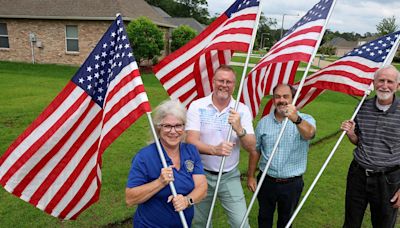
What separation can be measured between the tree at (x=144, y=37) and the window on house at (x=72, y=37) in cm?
396

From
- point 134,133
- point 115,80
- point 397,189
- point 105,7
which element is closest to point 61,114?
point 115,80

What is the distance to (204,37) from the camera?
3986mm

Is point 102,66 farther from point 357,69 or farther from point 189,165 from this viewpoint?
point 357,69

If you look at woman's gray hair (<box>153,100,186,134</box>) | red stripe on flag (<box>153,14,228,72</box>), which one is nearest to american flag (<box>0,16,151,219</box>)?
woman's gray hair (<box>153,100,186,134</box>)

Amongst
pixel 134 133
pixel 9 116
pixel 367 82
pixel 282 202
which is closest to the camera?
pixel 282 202

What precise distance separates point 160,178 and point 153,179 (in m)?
0.16

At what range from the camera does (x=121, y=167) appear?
20.7 feet

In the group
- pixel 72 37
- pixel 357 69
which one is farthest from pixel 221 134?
pixel 72 37

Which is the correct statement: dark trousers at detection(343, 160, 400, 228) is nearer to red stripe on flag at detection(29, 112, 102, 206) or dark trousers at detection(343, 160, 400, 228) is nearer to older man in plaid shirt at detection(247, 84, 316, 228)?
older man in plaid shirt at detection(247, 84, 316, 228)

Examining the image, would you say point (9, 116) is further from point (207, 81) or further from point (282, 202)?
point (282, 202)

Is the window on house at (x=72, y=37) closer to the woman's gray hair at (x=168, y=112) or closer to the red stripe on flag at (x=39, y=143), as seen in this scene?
the red stripe on flag at (x=39, y=143)

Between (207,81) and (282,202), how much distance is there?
1669 mm

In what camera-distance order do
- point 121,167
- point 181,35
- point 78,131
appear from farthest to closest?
point 181,35 → point 121,167 → point 78,131

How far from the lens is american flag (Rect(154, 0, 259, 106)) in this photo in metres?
3.51
